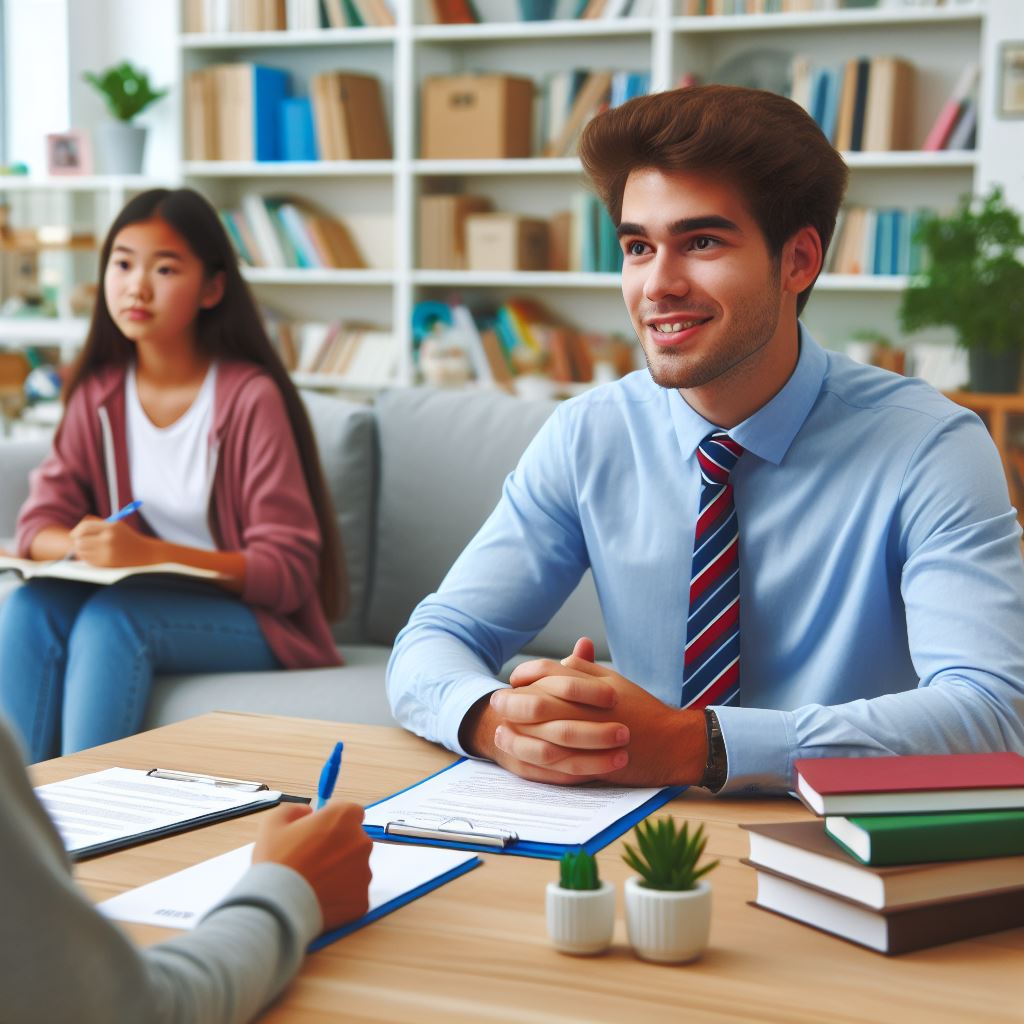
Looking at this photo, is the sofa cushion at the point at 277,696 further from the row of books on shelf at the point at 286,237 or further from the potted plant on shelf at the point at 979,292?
the row of books on shelf at the point at 286,237

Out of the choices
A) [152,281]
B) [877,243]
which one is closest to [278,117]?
[877,243]

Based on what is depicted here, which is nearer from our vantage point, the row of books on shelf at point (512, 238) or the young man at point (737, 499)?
the young man at point (737, 499)

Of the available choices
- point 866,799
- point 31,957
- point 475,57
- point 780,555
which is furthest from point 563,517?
point 475,57

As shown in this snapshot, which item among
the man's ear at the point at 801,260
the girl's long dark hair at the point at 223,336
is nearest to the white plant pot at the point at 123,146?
the girl's long dark hair at the point at 223,336

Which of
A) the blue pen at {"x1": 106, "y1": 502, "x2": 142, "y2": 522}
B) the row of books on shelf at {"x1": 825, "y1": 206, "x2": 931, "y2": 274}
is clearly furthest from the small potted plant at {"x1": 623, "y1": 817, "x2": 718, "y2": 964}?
the row of books on shelf at {"x1": 825, "y1": 206, "x2": 931, "y2": 274}

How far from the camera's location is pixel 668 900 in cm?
80

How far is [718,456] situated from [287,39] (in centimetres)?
385

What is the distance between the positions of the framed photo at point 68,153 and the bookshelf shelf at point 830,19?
212cm

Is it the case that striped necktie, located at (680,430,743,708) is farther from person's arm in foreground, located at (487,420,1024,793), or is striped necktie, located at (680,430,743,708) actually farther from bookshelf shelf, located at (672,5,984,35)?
bookshelf shelf, located at (672,5,984,35)

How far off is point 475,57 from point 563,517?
3.67m

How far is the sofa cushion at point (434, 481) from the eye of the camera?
2.62m

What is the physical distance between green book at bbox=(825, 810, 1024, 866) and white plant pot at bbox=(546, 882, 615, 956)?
0.49ft

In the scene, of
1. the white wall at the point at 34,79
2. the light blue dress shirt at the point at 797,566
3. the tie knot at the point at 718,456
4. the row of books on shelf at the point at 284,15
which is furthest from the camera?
the white wall at the point at 34,79

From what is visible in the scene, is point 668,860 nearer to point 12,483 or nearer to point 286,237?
point 12,483
